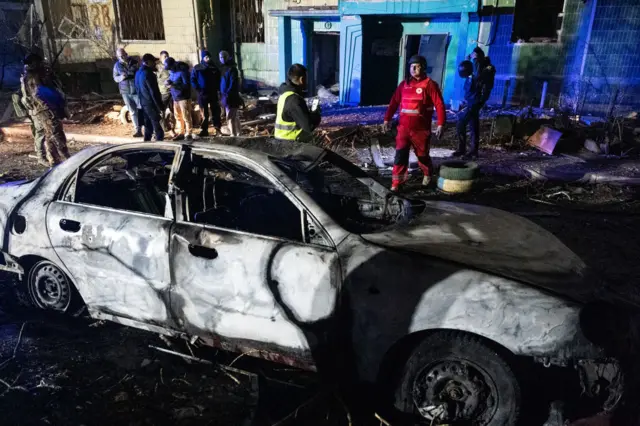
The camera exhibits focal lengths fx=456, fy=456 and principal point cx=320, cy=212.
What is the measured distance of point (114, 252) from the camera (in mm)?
3127

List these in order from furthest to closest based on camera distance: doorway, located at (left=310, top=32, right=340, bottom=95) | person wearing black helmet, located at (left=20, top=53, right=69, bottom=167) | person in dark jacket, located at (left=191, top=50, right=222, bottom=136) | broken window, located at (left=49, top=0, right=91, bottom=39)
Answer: broken window, located at (left=49, top=0, right=91, bottom=39) → doorway, located at (left=310, top=32, right=340, bottom=95) → person in dark jacket, located at (left=191, top=50, right=222, bottom=136) → person wearing black helmet, located at (left=20, top=53, right=69, bottom=167)

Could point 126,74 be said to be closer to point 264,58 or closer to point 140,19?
point 264,58

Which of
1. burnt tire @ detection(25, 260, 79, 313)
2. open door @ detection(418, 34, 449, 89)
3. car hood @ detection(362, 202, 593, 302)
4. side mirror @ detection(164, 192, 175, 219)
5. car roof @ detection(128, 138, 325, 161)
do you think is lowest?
burnt tire @ detection(25, 260, 79, 313)

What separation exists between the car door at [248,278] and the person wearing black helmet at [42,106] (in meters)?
5.77

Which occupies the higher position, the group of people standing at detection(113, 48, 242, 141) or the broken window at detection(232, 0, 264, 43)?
the broken window at detection(232, 0, 264, 43)

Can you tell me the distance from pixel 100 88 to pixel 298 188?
16.6 metres

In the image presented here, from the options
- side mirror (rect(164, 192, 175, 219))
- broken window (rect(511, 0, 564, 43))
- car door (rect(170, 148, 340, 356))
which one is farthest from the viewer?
broken window (rect(511, 0, 564, 43))

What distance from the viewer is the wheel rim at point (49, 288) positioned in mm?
3547

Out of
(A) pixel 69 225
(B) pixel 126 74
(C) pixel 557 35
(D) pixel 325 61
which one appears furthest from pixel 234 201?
(D) pixel 325 61

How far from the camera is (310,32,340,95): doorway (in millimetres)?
14711

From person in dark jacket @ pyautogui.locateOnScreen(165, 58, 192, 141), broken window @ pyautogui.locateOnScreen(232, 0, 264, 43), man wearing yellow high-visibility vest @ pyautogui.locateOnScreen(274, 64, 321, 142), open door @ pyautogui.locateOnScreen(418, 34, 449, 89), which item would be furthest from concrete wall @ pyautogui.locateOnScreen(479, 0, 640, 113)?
man wearing yellow high-visibility vest @ pyautogui.locateOnScreen(274, 64, 321, 142)

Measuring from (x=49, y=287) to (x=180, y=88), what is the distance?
6.39 metres

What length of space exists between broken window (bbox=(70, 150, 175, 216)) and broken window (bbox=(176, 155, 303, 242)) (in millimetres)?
469

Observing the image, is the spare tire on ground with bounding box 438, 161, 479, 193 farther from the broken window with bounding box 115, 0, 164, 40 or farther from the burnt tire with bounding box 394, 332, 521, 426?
the broken window with bounding box 115, 0, 164, 40
